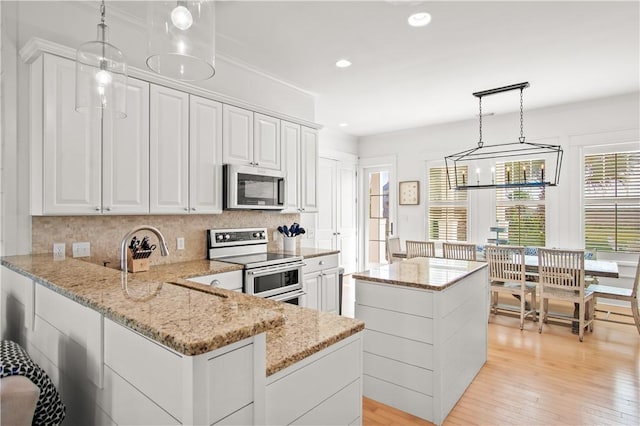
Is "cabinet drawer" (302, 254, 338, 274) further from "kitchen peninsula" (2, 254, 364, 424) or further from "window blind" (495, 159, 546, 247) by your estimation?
"window blind" (495, 159, 546, 247)

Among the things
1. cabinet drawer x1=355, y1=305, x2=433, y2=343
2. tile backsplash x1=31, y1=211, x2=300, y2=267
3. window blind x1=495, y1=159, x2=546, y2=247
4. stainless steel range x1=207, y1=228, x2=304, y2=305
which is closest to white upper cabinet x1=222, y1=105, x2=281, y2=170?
tile backsplash x1=31, y1=211, x2=300, y2=267

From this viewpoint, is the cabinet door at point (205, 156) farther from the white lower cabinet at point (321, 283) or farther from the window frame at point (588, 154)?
the window frame at point (588, 154)

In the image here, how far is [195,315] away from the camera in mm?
906

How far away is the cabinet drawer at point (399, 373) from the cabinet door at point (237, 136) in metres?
2.10

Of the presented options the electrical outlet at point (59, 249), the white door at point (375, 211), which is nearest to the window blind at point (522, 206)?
the white door at point (375, 211)

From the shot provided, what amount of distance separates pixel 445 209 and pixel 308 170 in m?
3.20

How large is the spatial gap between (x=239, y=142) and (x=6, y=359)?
2541mm

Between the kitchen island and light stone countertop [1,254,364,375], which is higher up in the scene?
light stone countertop [1,254,364,375]

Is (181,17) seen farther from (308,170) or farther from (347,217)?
(347,217)

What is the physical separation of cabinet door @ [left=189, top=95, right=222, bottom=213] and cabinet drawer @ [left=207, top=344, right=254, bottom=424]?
2390 mm

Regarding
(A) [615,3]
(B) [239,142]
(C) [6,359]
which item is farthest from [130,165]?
(A) [615,3]

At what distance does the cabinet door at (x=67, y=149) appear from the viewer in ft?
7.15

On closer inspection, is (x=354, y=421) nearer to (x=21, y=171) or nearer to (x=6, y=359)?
(x=6, y=359)

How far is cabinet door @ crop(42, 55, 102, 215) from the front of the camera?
85.8 inches
